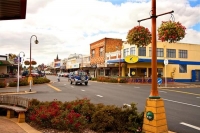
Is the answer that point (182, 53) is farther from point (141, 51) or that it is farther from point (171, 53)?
point (141, 51)

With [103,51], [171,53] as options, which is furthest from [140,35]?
[103,51]

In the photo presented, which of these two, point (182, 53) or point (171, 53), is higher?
point (182, 53)

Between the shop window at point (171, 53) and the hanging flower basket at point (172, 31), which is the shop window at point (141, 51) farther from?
the hanging flower basket at point (172, 31)

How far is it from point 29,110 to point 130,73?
37487 millimetres

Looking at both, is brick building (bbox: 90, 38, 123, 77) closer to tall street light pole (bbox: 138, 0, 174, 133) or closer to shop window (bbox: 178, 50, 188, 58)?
shop window (bbox: 178, 50, 188, 58)

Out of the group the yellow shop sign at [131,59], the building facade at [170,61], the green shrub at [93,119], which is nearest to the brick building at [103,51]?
the building facade at [170,61]

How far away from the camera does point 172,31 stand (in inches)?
258

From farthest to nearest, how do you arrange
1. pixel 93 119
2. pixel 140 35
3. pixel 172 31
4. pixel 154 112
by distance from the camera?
pixel 140 35
pixel 93 119
pixel 172 31
pixel 154 112

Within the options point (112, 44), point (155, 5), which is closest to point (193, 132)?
point (155, 5)

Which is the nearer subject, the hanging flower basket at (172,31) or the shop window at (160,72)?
the hanging flower basket at (172,31)

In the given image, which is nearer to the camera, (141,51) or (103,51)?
(141,51)

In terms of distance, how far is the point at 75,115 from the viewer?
6684 mm

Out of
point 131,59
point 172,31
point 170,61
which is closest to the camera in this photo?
point 172,31

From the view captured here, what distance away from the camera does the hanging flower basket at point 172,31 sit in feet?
21.5
